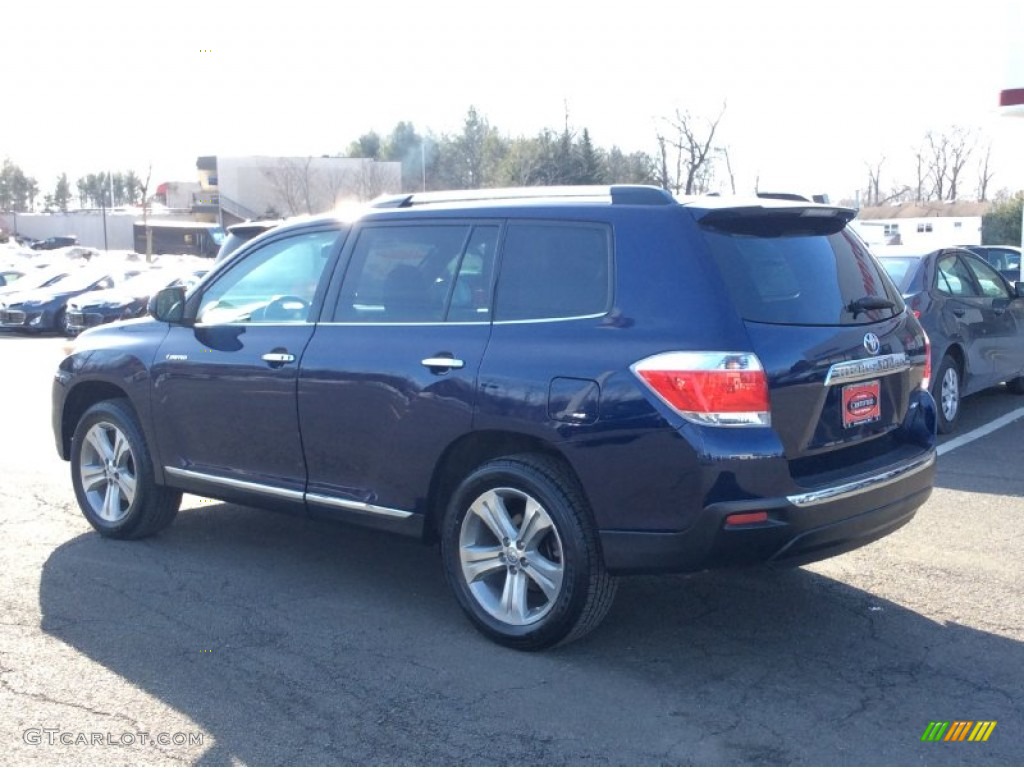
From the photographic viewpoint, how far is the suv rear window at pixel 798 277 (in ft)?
15.6

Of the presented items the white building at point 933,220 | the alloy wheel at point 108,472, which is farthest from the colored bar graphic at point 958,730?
the white building at point 933,220

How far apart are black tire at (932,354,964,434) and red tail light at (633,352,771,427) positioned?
5850mm

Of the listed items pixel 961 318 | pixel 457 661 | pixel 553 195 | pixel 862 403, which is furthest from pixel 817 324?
pixel 961 318

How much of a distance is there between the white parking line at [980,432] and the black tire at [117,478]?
602 centimetres

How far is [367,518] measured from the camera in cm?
555

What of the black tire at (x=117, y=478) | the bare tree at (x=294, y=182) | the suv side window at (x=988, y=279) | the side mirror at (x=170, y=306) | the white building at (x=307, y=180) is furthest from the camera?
the bare tree at (x=294, y=182)

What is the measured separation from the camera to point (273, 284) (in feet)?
20.3

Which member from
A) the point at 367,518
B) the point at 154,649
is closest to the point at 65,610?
the point at 154,649

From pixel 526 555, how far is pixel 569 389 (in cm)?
78

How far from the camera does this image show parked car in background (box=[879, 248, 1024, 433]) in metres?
9.91

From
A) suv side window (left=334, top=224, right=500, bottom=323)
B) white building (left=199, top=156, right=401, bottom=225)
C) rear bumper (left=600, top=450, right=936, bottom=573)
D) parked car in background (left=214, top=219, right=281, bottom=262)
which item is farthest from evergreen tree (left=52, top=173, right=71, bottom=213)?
rear bumper (left=600, top=450, right=936, bottom=573)

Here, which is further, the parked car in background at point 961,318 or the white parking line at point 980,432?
the parked car in background at point 961,318

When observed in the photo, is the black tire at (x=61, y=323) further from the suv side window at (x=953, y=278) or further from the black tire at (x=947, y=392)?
the black tire at (x=947, y=392)

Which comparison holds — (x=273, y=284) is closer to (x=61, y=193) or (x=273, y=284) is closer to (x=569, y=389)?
(x=569, y=389)
